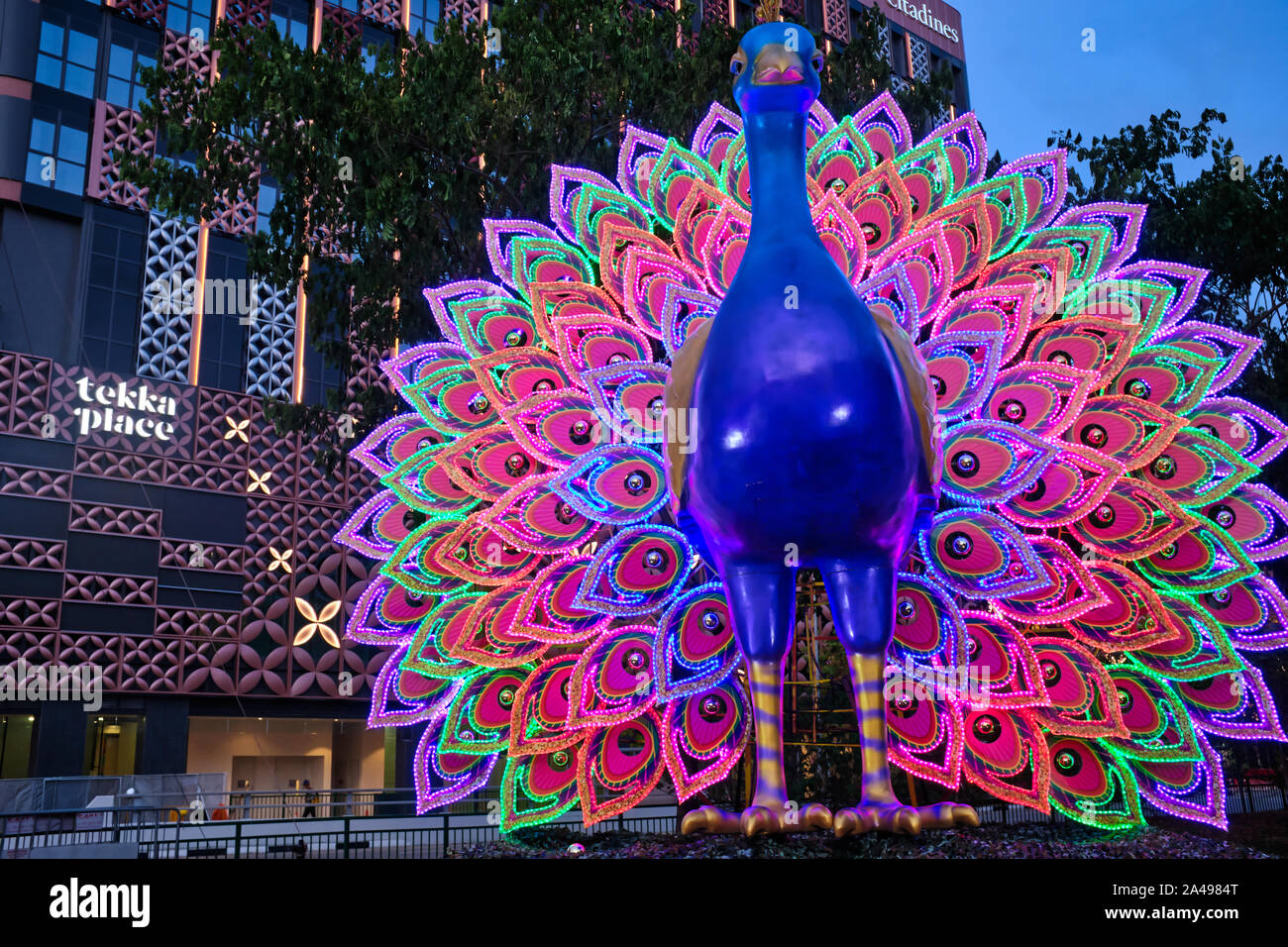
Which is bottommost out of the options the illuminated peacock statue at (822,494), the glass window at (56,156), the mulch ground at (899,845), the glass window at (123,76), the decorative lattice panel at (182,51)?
the mulch ground at (899,845)

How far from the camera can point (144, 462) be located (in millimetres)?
23781

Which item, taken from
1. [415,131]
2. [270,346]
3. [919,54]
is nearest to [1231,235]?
[415,131]

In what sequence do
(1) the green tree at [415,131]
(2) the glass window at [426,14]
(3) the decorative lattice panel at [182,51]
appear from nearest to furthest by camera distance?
(1) the green tree at [415,131]
(3) the decorative lattice panel at [182,51]
(2) the glass window at [426,14]

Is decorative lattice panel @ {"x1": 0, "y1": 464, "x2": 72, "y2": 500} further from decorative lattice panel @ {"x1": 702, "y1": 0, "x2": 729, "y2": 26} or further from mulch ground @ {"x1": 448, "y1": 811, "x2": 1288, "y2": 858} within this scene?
decorative lattice panel @ {"x1": 702, "y1": 0, "x2": 729, "y2": 26}

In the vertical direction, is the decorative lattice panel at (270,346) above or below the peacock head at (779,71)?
above

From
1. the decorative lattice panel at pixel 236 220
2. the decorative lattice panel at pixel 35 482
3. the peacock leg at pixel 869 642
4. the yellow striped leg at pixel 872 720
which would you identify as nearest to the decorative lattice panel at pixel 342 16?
the decorative lattice panel at pixel 236 220

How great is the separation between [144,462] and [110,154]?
7.14 meters

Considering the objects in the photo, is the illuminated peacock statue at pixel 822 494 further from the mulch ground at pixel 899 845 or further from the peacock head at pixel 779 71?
the mulch ground at pixel 899 845

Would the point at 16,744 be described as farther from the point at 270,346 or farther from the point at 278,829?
the point at 270,346

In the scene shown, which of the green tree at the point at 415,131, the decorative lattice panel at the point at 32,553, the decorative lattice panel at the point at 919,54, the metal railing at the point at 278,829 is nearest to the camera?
the metal railing at the point at 278,829

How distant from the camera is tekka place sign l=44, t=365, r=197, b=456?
2295 centimetres

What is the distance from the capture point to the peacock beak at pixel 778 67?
5.37m

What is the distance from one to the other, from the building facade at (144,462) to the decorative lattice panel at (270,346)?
0.17ft

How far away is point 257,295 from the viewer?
85.5 ft
